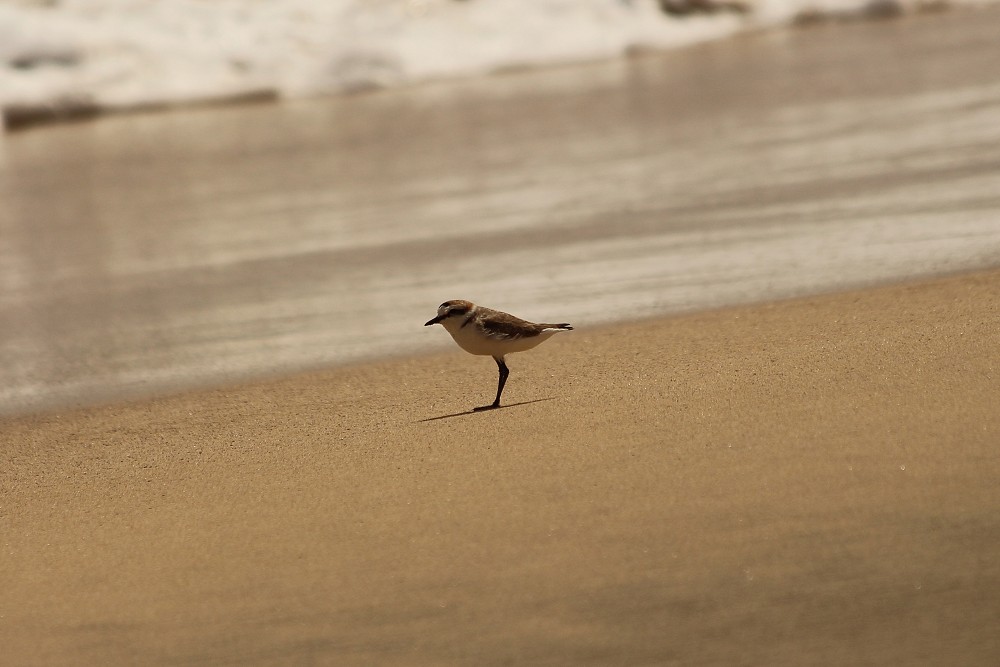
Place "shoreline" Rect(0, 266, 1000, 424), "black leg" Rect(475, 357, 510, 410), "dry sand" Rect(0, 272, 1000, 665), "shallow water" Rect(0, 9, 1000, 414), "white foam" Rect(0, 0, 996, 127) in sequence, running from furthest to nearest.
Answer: "white foam" Rect(0, 0, 996, 127)
"shallow water" Rect(0, 9, 1000, 414)
"shoreline" Rect(0, 266, 1000, 424)
"black leg" Rect(475, 357, 510, 410)
"dry sand" Rect(0, 272, 1000, 665)

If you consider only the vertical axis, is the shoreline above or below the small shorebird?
below

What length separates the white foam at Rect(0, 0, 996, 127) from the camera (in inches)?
647

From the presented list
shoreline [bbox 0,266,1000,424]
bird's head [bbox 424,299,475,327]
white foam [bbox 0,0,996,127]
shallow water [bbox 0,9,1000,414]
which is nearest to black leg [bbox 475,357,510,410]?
bird's head [bbox 424,299,475,327]

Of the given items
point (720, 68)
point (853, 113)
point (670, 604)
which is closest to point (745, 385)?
point (670, 604)

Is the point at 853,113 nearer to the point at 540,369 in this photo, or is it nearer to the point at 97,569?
the point at 540,369

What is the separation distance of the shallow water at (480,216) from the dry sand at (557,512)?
88 centimetres

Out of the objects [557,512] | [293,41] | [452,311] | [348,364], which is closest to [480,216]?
[348,364]

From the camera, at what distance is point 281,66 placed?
16859 millimetres

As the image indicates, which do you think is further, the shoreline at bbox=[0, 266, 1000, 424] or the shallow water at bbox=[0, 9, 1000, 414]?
the shallow water at bbox=[0, 9, 1000, 414]

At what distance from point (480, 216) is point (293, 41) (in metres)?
9.75

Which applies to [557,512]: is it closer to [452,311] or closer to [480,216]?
[452,311]

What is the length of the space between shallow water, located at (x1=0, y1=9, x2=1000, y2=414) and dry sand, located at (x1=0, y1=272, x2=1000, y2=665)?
0.88m

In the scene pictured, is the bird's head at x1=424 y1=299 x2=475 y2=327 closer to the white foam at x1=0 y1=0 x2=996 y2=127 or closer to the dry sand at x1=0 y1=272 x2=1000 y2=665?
the dry sand at x1=0 y1=272 x2=1000 y2=665

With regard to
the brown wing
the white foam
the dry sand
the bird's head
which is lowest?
the dry sand
